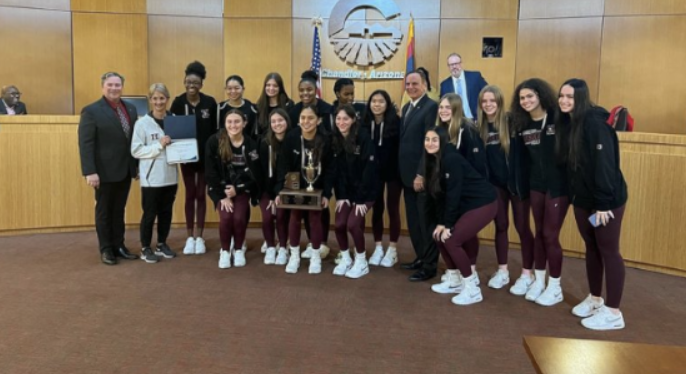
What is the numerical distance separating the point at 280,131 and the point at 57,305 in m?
2.13

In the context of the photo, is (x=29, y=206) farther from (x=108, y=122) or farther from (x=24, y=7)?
(x=24, y=7)

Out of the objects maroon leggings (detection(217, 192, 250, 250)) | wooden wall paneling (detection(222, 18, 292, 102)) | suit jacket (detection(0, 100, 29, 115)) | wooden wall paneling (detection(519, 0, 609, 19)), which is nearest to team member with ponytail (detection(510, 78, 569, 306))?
maroon leggings (detection(217, 192, 250, 250))

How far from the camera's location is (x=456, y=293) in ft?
13.9

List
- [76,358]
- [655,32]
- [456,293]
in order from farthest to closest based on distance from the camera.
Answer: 1. [655,32]
2. [456,293]
3. [76,358]

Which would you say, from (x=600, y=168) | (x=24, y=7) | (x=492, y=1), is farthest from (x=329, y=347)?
(x=24, y=7)

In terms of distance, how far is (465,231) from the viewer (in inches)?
159

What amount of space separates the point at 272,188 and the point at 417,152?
131cm

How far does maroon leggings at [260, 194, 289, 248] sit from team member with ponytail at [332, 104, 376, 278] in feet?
1.74

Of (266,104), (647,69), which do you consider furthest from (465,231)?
A: (647,69)

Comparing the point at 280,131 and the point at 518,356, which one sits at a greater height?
the point at 280,131

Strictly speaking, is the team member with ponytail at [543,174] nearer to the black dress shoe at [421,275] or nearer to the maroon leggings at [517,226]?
the maroon leggings at [517,226]

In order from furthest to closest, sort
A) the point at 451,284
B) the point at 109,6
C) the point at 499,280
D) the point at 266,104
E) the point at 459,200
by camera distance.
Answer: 1. the point at 109,6
2. the point at 266,104
3. the point at 499,280
4. the point at 451,284
5. the point at 459,200

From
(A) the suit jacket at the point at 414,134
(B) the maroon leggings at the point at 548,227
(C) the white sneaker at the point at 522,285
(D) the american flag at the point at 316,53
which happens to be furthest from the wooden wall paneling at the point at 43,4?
(C) the white sneaker at the point at 522,285

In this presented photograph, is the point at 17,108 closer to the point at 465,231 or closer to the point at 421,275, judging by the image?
the point at 421,275
